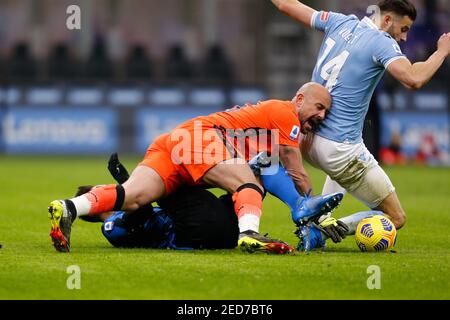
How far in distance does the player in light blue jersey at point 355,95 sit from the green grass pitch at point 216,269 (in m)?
0.53

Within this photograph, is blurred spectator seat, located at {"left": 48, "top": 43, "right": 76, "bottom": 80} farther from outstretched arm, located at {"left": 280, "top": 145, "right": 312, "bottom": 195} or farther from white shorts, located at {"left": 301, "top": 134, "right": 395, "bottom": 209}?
outstretched arm, located at {"left": 280, "top": 145, "right": 312, "bottom": 195}

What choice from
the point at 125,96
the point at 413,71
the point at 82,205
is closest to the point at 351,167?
the point at 413,71

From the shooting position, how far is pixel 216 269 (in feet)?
23.3

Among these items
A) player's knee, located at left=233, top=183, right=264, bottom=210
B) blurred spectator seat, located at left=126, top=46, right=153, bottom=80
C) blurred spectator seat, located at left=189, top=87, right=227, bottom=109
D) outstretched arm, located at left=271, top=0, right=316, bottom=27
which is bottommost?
blurred spectator seat, located at left=189, top=87, right=227, bottom=109

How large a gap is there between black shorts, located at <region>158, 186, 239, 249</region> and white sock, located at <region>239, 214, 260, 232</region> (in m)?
0.40

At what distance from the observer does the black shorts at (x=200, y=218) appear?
8.23 m

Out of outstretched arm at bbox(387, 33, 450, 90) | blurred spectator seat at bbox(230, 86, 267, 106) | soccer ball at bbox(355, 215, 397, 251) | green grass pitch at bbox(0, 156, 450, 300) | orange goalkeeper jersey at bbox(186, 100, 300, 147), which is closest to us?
green grass pitch at bbox(0, 156, 450, 300)

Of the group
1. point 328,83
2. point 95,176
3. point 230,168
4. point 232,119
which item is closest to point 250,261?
point 230,168

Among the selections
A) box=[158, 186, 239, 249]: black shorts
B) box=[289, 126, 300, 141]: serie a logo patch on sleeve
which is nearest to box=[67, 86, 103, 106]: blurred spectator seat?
box=[158, 186, 239, 249]: black shorts

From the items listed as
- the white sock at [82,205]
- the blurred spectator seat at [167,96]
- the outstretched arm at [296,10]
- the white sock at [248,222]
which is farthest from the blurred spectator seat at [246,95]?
the white sock at [248,222]

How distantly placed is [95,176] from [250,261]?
10297 mm

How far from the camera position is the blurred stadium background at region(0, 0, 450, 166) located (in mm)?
24125

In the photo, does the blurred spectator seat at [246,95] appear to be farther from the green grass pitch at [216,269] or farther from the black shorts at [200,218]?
the black shorts at [200,218]

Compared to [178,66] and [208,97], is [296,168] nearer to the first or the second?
[208,97]
